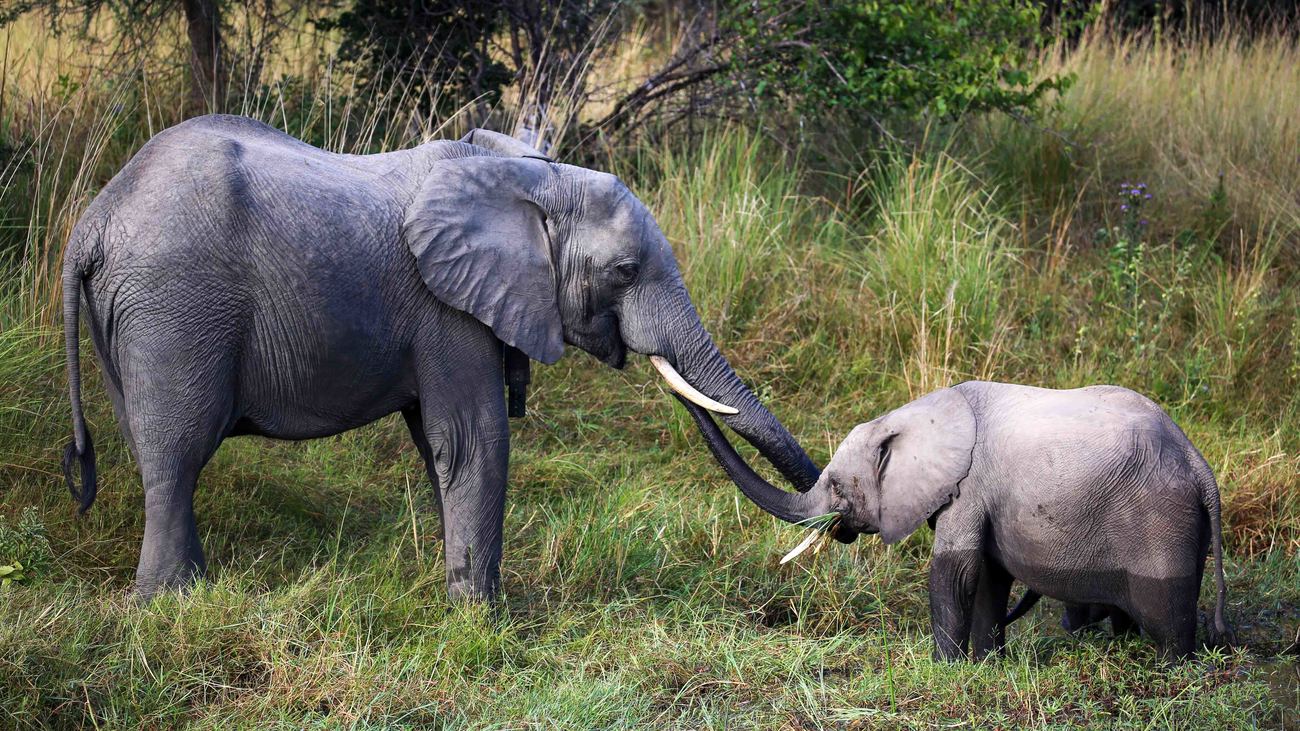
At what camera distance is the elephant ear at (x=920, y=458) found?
4.20 metres

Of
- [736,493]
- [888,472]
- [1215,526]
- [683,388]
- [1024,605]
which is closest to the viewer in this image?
[1215,526]

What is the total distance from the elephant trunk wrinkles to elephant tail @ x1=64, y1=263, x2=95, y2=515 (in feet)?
5.77

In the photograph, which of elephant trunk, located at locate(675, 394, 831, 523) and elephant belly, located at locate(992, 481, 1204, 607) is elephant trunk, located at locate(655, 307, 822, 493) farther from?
elephant belly, located at locate(992, 481, 1204, 607)

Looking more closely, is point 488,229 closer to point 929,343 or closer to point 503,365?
point 503,365

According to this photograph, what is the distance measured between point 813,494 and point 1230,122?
Answer: 5.37 m

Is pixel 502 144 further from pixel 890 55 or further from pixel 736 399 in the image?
pixel 890 55

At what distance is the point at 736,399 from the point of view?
14.9ft

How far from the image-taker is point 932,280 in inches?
263

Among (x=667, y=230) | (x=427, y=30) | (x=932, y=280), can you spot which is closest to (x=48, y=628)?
(x=667, y=230)

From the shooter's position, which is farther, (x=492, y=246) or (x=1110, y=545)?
(x=492, y=246)

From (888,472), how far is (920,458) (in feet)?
0.41

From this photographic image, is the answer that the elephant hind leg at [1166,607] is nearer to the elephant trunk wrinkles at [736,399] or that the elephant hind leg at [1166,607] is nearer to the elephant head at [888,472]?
the elephant head at [888,472]

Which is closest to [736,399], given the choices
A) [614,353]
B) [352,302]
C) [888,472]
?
[614,353]

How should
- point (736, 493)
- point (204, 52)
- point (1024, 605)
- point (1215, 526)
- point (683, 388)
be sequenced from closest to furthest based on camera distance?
point (1215, 526) < point (683, 388) < point (1024, 605) < point (736, 493) < point (204, 52)
